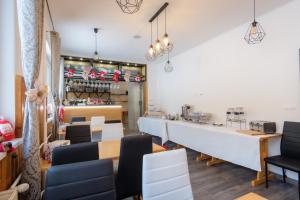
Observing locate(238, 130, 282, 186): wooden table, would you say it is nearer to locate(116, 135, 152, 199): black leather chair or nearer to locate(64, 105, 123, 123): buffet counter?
locate(116, 135, 152, 199): black leather chair

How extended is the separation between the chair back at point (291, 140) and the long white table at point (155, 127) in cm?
274

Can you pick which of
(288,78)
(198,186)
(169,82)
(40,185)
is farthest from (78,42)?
(288,78)

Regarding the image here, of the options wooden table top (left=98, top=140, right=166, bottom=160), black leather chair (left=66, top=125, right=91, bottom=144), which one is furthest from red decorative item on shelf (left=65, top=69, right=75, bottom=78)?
wooden table top (left=98, top=140, right=166, bottom=160)

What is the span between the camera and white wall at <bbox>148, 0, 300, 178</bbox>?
2.89 metres

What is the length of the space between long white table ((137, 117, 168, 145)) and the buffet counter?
1.07m

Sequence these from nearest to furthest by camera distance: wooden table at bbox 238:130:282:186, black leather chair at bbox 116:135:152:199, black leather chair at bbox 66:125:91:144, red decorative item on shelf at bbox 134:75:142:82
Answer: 1. black leather chair at bbox 116:135:152:199
2. wooden table at bbox 238:130:282:186
3. black leather chair at bbox 66:125:91:144
4. red decorative item on shelf at bbox 134:75:142:82

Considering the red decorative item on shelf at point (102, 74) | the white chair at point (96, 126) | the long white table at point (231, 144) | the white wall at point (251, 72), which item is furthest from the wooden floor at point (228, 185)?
the red decorative item on shelf at point (102, 74)

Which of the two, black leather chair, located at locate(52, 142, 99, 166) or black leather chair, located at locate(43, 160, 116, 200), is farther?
black leather chair, located at locate(52, 142, 99, 166)

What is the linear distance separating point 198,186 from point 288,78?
2.31m

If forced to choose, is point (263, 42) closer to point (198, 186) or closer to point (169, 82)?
point (198, 186)

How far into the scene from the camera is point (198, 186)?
8.95ft

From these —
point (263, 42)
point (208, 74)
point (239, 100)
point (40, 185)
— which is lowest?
point (40, 185)

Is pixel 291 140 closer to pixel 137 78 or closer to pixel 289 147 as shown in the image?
pixel 289 147

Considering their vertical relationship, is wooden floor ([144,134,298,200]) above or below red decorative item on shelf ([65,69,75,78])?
below
